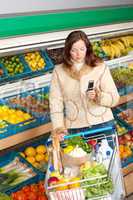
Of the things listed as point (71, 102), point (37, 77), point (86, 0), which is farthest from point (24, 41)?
point (86, 0)

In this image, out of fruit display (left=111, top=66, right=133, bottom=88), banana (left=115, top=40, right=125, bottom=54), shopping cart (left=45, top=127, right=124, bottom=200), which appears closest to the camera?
shopping cart (left=45, top=127, right=124, bottom=200)

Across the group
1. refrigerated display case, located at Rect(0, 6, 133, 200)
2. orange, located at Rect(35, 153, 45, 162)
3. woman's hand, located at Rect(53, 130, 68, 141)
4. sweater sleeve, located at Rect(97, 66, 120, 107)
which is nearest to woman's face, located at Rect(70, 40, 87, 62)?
sweater sleeve, located at Rect(97, 66, 120, 107)

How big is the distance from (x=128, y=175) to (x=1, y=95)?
5.55 feet

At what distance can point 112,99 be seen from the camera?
12.0 ft

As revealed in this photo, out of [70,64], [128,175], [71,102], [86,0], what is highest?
[86,0]

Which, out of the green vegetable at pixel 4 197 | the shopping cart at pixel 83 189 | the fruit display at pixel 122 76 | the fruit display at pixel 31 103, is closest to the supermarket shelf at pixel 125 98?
the fruit display at pixel 122 76

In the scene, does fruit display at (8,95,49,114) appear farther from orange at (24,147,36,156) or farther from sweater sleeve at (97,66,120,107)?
sweater sleeve at (97,66,120,107)

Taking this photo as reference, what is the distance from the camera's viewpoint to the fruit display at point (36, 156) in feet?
14.3

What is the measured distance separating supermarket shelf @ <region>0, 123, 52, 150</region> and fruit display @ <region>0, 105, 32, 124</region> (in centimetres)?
12

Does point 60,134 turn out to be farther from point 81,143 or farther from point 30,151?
point 30,151

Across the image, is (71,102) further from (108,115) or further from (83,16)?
(83,16)

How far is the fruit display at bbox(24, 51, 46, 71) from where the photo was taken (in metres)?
4.47

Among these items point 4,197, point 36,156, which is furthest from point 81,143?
point 36,156

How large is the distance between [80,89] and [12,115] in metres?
0.72
